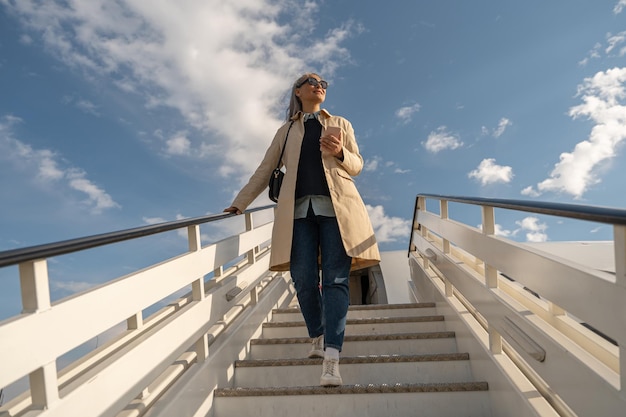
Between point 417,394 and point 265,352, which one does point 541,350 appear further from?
point 265,352

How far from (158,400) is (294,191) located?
1.26m

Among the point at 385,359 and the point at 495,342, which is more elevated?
the point at 495,342

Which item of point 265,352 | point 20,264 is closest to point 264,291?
point 265,352

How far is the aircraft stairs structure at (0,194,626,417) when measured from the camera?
4.55 ft

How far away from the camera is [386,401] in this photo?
2.50m

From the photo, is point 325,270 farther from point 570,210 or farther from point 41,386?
point 41,386

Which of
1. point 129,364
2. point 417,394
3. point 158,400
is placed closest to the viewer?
point 129,364

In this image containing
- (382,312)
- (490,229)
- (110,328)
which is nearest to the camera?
(110,328)

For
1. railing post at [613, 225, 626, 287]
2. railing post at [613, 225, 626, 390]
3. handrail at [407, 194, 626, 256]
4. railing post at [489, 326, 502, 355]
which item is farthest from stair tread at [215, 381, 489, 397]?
railing post at [613, 225, 626, 287]

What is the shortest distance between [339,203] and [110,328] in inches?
53.7

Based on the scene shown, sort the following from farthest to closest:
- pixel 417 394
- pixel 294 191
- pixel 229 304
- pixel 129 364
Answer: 1. pixel 229 304
2. pixel 294 191
3. pixel 417 394
4. pixel 129 364

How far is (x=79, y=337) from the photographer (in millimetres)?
1514

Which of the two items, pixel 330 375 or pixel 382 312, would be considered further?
pixel 382 312

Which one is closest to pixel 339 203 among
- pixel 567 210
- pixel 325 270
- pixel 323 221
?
pixel 323 221
